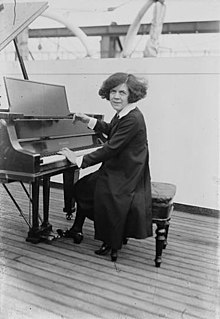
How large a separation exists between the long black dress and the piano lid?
1016 mm

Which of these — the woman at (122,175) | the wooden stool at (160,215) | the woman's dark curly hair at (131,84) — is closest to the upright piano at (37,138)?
the woman at (122,175)

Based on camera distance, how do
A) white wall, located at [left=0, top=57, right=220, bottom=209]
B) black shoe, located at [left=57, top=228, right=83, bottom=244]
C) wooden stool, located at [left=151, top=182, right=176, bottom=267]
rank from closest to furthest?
wooden stool, located at [left=151, top=182, right=176, bottom=267]
black shoe, located at [left=57, top=228, right=83, bottom=244]
white wall, located at [left=0, top=57, right=220, bottom=209]

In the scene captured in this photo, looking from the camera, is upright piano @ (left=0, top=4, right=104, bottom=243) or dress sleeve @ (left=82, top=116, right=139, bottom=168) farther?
dress sleeve @ (left=82, top=116, right=139, bottom=168)

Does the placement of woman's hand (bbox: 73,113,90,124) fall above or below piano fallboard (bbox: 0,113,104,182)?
above

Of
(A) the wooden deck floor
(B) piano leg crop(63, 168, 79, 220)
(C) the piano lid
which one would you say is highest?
(C) the piano lid

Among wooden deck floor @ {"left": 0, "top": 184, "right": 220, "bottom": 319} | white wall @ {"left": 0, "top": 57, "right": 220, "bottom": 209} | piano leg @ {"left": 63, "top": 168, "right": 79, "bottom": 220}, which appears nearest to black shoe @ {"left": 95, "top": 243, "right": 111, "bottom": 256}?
wooden deck floor @ {"left": 0, "top": 184, "right": 220, "bottom": 319}

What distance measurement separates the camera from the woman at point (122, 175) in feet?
9.00

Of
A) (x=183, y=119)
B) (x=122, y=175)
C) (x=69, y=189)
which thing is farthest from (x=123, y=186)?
(x=183, y=119)

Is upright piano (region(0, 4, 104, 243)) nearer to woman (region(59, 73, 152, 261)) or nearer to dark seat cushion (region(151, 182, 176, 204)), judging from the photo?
woman (region(59, 73, 152, 261))

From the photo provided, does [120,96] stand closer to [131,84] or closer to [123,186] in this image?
[131,84]

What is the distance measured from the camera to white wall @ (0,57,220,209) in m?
4.19

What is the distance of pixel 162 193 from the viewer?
9.35ft

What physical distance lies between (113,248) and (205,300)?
743 mm

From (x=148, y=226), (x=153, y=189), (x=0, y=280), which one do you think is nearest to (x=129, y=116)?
(x=153, y=189)
